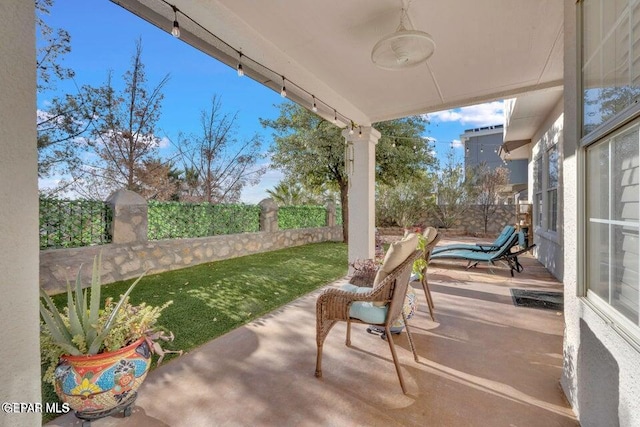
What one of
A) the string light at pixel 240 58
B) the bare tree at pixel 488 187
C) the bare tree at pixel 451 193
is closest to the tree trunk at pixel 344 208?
the bare tree at pixel 451 193

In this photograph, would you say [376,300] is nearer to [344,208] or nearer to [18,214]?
[18,214]

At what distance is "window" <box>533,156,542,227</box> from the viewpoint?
742cm

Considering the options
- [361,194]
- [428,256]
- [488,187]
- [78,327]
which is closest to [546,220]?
[361,194]

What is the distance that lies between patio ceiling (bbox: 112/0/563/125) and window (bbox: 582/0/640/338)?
998mm

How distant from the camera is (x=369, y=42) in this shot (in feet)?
9.91

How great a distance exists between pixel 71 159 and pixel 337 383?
284 inches

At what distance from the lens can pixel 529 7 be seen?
2525 millimetres

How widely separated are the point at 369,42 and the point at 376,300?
8.08 ft

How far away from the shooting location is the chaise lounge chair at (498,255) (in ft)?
18.9

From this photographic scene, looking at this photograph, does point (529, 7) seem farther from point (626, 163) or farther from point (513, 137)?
point (513, 137)

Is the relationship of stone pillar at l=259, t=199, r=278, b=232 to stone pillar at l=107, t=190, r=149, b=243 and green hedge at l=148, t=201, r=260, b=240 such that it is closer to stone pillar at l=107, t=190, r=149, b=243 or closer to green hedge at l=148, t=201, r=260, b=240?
green hedge at l=148, t=201, r=260, b=240

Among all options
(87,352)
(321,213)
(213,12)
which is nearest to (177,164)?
(321,213)

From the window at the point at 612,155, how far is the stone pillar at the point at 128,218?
5.96 metres

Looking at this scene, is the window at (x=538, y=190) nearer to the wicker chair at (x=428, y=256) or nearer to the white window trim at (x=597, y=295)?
the wicker chair at (x=428, y=256)
